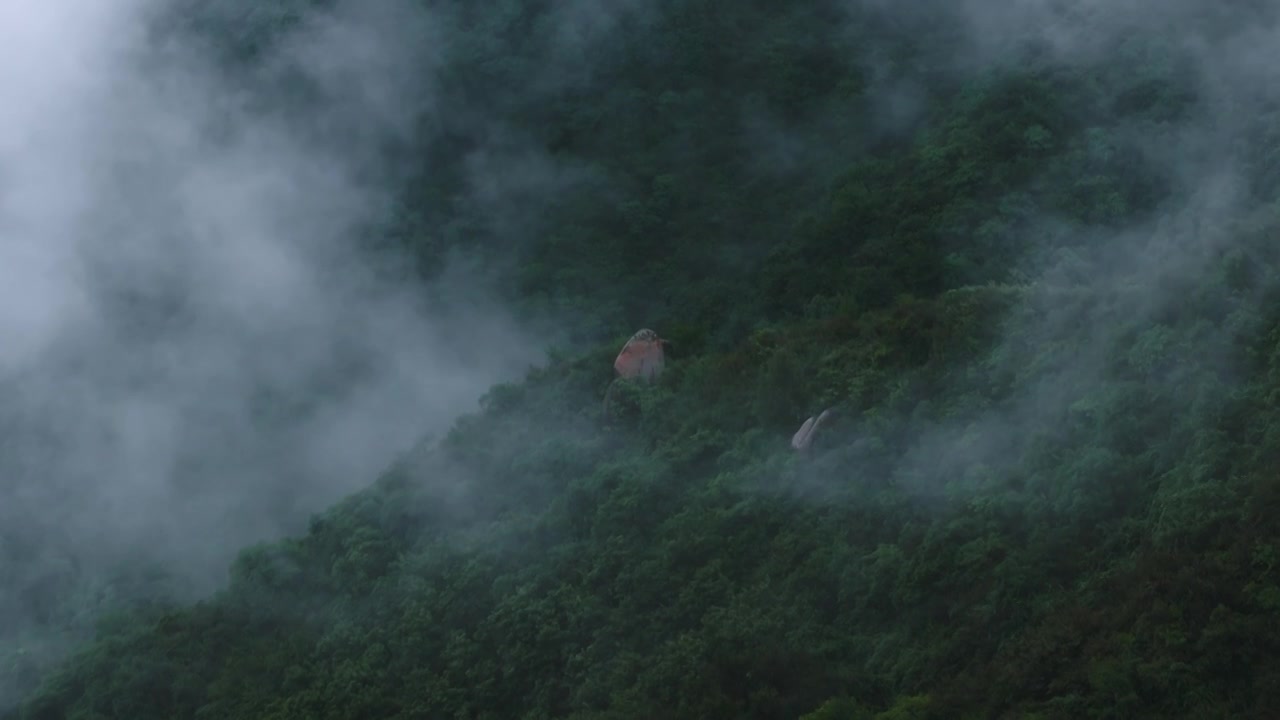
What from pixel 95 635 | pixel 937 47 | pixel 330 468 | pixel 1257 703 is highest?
pixel 937 47

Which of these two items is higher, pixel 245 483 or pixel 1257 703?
pixel 245 483

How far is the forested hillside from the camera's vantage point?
1556 cm

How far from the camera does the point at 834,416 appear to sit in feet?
65.8

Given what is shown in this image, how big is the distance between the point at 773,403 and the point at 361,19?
2044 centimetres

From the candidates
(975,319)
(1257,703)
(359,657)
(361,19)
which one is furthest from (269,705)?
(361,19)

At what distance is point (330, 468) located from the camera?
29.3 metres

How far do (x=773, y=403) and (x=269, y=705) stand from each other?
6.54 m

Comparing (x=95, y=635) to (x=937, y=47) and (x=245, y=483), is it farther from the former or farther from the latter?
(x=937, y=47)

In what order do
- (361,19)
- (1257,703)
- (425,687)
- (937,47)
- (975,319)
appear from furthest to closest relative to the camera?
(361,19), (937,47), (975,319), (425,687), (1257,703)

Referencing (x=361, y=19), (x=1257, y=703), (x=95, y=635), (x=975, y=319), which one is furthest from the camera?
(x=361, y=19)

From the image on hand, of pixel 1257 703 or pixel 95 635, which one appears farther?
pixel 95 635

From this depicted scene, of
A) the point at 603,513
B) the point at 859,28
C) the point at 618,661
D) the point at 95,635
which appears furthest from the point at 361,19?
the point at 618,661

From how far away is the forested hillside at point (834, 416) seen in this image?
15562mm

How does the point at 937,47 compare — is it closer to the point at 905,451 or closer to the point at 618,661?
the point at 905,451
